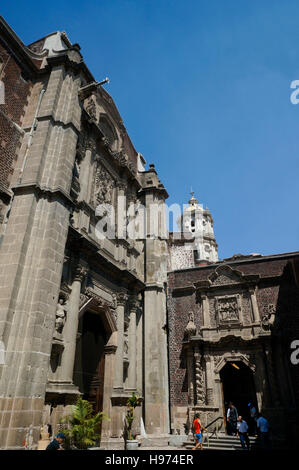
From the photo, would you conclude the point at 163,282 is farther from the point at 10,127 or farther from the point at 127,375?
the point at 10,127

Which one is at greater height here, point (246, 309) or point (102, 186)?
point (102, 186)

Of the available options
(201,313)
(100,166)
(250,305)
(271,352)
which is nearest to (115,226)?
(100,166)

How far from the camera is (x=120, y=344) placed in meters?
15.0

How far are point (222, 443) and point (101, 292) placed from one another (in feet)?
26.0

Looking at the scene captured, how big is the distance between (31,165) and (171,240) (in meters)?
22.7

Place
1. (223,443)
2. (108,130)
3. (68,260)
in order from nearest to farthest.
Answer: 1. (68,260)
2. (223,443)
3. (108,130)

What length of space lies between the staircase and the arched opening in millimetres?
4371

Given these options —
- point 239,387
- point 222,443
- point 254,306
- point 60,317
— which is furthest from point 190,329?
point 60,317

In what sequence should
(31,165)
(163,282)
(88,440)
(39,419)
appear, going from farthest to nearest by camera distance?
(163,282)
(31,165)
(88,440)
(39,419)

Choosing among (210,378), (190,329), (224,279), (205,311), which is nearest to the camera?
(210,378)

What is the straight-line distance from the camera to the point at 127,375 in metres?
15.5

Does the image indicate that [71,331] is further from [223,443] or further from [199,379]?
[223,443]

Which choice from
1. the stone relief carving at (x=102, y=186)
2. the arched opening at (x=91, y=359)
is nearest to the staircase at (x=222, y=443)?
the arched opening at (x=91, y=359)

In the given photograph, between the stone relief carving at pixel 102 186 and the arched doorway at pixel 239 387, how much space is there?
10.7 m
